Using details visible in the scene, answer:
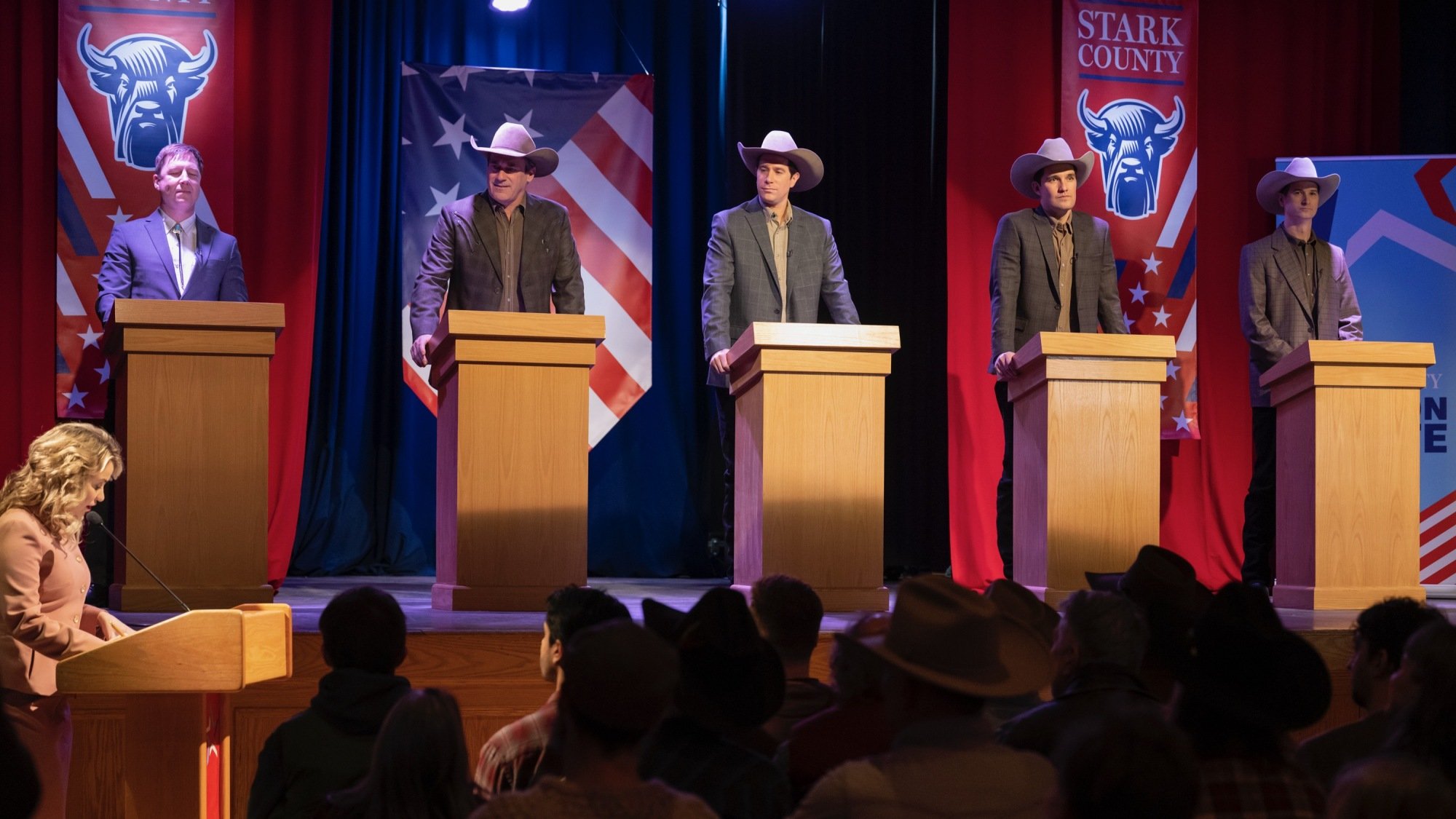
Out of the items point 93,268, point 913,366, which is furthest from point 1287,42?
point 93,268

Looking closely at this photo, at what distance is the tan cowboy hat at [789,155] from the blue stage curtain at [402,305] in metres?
1.75

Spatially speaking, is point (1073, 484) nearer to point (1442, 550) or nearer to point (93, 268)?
point (1442, 550)

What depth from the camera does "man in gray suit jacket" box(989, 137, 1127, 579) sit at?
5.89 meters

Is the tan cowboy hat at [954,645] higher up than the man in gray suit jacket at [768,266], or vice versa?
the man in gray suit jacket at [768,266]

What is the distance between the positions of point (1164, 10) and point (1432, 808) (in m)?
6.94

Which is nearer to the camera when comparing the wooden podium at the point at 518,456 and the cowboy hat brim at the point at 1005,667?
the cowboy hat brim at the point at 1005,667

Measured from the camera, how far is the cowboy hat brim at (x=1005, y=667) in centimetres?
179

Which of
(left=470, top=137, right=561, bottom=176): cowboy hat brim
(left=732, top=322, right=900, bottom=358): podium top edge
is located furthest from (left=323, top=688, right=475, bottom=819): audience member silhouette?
(left=470, top=137, right=561, bottom=176): cowboy hat brim

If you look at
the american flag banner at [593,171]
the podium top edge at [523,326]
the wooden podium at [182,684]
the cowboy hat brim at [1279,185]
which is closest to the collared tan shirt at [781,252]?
the podium top edge at [523,326]

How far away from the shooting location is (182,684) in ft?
9.63

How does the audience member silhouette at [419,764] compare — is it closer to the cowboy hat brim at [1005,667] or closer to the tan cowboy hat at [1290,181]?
the cowboy hat brim at [1005,667]

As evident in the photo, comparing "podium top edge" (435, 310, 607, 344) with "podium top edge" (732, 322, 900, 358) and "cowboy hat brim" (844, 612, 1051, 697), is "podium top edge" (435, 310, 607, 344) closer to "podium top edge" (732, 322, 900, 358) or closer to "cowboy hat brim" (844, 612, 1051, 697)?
"podium top edge" (732, 322, 900, 358)

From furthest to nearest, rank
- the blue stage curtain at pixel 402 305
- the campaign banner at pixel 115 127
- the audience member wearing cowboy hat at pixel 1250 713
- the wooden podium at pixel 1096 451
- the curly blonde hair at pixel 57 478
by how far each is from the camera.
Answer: the blue stage curtain at pixel 402 305, the campaign banner at pixel 115 127, the wooden podium at pixel 1096 451, the curly blonde hair at pixel 57 478, the audience member wearing cowboy hat at pixel 1250 713

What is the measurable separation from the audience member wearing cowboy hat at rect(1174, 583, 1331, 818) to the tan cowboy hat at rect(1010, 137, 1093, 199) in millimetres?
4168
